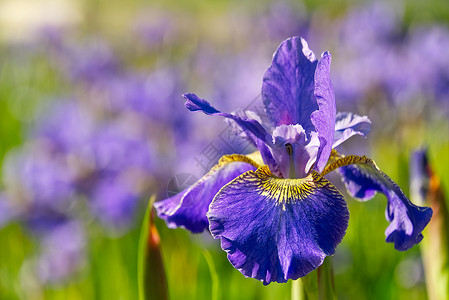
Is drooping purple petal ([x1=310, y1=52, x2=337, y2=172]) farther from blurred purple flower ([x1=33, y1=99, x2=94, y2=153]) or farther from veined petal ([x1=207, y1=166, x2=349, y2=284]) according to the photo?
blurred purple flower ([x1=33, y1=99, x2=94, y2=153])

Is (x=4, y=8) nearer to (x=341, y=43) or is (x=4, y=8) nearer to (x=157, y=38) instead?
(x=157, y=38)

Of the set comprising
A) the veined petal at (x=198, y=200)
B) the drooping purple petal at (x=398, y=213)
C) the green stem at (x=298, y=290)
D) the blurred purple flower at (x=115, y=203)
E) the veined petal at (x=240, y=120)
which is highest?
the veined petal at (x=240, y=120)

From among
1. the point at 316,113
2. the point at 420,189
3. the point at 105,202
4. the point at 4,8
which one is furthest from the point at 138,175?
the point at 4,8

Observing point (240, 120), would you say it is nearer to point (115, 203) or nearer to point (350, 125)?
point (350, 125)

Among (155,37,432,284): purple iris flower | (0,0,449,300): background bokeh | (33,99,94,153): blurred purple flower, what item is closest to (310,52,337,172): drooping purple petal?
(155,37,432,284): purple iris flower

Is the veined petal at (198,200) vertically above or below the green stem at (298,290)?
above

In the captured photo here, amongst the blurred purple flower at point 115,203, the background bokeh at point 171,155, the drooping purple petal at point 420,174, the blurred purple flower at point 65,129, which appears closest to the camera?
the drooping purple petal at point 420,174

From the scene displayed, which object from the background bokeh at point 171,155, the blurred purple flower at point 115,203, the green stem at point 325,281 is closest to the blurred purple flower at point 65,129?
the background bokeh at point 171,155

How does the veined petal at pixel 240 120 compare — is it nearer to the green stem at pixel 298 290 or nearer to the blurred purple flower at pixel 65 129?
the green stem at pixel 298 290
